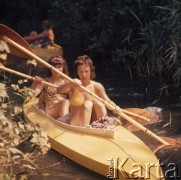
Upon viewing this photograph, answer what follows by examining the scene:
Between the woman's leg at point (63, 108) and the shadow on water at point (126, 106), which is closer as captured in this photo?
the shadow on water at point (126, 106)

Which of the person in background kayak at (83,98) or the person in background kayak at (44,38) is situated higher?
the person in background kayak at (44,38)

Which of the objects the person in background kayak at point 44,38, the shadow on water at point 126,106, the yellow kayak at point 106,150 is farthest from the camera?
the person in background kayak at point 44,38

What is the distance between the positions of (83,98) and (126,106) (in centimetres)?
205

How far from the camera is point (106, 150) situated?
4.39 m

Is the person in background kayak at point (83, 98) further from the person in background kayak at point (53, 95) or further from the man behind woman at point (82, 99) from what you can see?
the person in background kayak at point (53, 95)

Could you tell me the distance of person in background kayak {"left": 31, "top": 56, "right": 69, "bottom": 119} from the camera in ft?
18.4

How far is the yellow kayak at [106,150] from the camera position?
A: 4.02m

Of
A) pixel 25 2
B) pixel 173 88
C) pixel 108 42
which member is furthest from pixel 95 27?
pixel 25 2

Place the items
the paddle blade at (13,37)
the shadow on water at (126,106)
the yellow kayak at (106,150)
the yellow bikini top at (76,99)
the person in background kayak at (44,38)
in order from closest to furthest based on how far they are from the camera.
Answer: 1. the yellow kayak at (106,150)
2. the shadow on water at (126,106)
3. the paddle blade at (13,37)
4. the yellow bikini top at (76,99)
5. the person in background kayak at (44,38)

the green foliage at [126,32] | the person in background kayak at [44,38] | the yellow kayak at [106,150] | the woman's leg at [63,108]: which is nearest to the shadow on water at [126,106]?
the yellow kayak at [106,150]

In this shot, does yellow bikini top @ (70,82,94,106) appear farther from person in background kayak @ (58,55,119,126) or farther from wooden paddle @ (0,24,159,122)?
wooden paddle @ (0,24,159,122)

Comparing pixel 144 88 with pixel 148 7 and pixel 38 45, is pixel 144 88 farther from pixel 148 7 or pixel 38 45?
pixel 38 45

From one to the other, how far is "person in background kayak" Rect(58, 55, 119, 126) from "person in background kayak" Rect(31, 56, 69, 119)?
16.1 inches

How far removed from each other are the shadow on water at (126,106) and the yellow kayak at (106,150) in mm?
108
